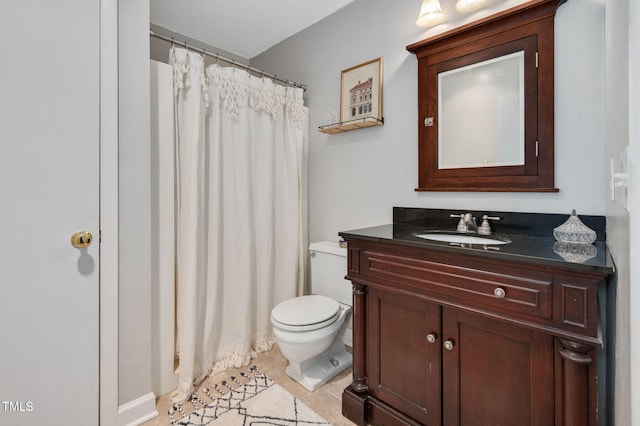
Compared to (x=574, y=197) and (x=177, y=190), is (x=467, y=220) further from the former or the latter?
(x=177, y=190)

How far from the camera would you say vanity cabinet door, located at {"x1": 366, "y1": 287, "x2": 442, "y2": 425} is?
122cm

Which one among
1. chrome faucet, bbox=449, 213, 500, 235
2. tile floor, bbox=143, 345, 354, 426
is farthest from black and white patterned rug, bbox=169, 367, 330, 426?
chrome faucet, bbox=449, 213, 500, 235

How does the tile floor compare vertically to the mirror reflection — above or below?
below

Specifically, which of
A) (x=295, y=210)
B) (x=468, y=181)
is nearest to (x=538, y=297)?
(x=468, y=181)

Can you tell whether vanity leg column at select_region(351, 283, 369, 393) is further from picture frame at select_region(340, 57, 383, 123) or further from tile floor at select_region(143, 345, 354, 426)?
picture frame at select_region(340, 57, 383, 123)
